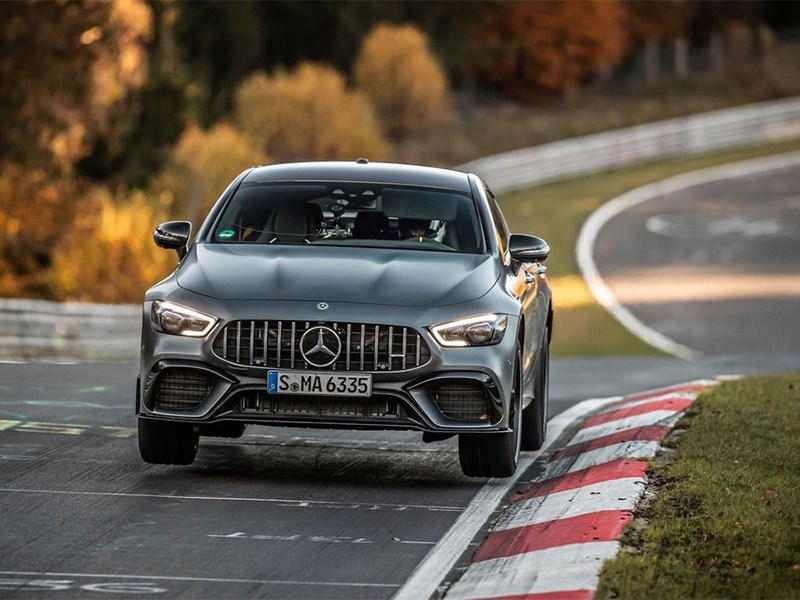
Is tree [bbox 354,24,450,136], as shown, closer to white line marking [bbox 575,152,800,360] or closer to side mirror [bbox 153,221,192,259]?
white line marking [bbox 575,152,800,360]

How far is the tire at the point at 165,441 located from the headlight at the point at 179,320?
63cm

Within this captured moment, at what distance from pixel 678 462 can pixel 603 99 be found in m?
66.6

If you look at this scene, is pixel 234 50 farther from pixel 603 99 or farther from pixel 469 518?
pixel 469 518

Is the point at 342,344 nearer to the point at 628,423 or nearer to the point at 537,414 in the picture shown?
the point at 537,414

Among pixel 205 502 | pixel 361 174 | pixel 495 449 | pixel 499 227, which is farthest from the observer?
pixel 499 227

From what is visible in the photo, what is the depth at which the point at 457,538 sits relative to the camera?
870 cm

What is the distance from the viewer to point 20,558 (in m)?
7.81

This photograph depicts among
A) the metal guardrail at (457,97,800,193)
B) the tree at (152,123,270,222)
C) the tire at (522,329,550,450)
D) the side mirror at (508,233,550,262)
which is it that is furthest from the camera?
the metal guardrail at (457,97,800,193)

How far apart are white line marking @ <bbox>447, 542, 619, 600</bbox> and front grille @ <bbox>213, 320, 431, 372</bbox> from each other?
1.91 m

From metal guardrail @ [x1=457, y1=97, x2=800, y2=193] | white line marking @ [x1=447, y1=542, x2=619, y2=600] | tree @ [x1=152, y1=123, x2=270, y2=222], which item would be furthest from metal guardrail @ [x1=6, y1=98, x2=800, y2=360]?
white line marking @ [x1=447, y1=542, x2=619, y2=600]

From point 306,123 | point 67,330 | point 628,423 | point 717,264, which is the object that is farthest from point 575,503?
point 306,123

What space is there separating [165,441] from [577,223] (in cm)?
3184

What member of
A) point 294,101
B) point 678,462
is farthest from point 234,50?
point 678,462

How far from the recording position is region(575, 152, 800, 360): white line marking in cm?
2900
